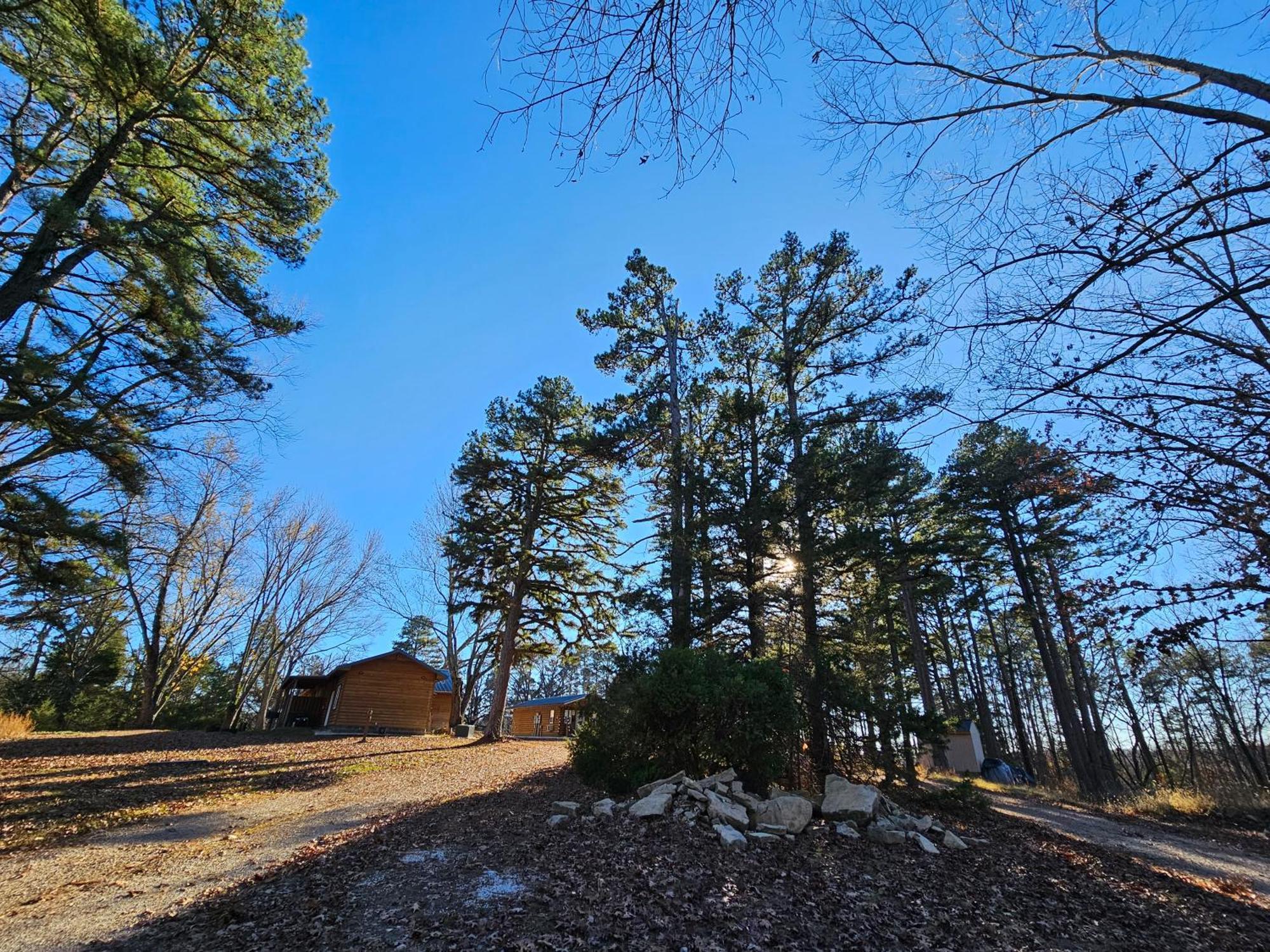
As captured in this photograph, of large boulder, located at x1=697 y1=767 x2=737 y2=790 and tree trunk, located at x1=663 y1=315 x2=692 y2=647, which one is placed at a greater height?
tree trunk, located at x1=663 y1=315 x2=692 y2=647

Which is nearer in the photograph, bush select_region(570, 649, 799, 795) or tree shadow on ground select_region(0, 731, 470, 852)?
tree shadow on ground select_region(0, 731, 470, 852)

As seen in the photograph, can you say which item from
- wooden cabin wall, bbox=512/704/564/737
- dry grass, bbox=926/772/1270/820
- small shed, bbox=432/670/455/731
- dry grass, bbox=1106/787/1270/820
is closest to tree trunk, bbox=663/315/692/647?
dry grass, bbox=926/772/1270/820

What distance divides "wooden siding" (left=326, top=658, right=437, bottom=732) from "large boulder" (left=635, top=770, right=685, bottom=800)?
17.9 m

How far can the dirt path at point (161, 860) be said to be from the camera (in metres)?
3.60

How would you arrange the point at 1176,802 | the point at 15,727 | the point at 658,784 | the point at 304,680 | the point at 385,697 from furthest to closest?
1. the point at 304,680
2. the point at 385,697
3. the point at 15,727
4. the point at 1176,802
5. the point at 658,784

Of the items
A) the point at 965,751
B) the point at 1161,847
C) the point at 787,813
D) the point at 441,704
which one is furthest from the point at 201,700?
the point at 965,751

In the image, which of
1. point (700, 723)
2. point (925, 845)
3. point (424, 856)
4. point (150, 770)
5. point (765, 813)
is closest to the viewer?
point (424, 856)

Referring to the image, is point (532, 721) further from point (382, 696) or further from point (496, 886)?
point (496, 886)

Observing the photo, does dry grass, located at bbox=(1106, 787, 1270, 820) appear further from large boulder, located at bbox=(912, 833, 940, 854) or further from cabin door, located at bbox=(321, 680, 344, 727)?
cabin door, located at bbox=(321, 680, 344, 727)

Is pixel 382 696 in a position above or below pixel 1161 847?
above

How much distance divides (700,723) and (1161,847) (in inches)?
282

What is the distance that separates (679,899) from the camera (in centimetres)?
382

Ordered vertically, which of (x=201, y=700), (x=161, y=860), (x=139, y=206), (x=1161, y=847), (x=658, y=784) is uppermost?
(x=139, y=206)

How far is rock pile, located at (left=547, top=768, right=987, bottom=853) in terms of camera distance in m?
5.40
